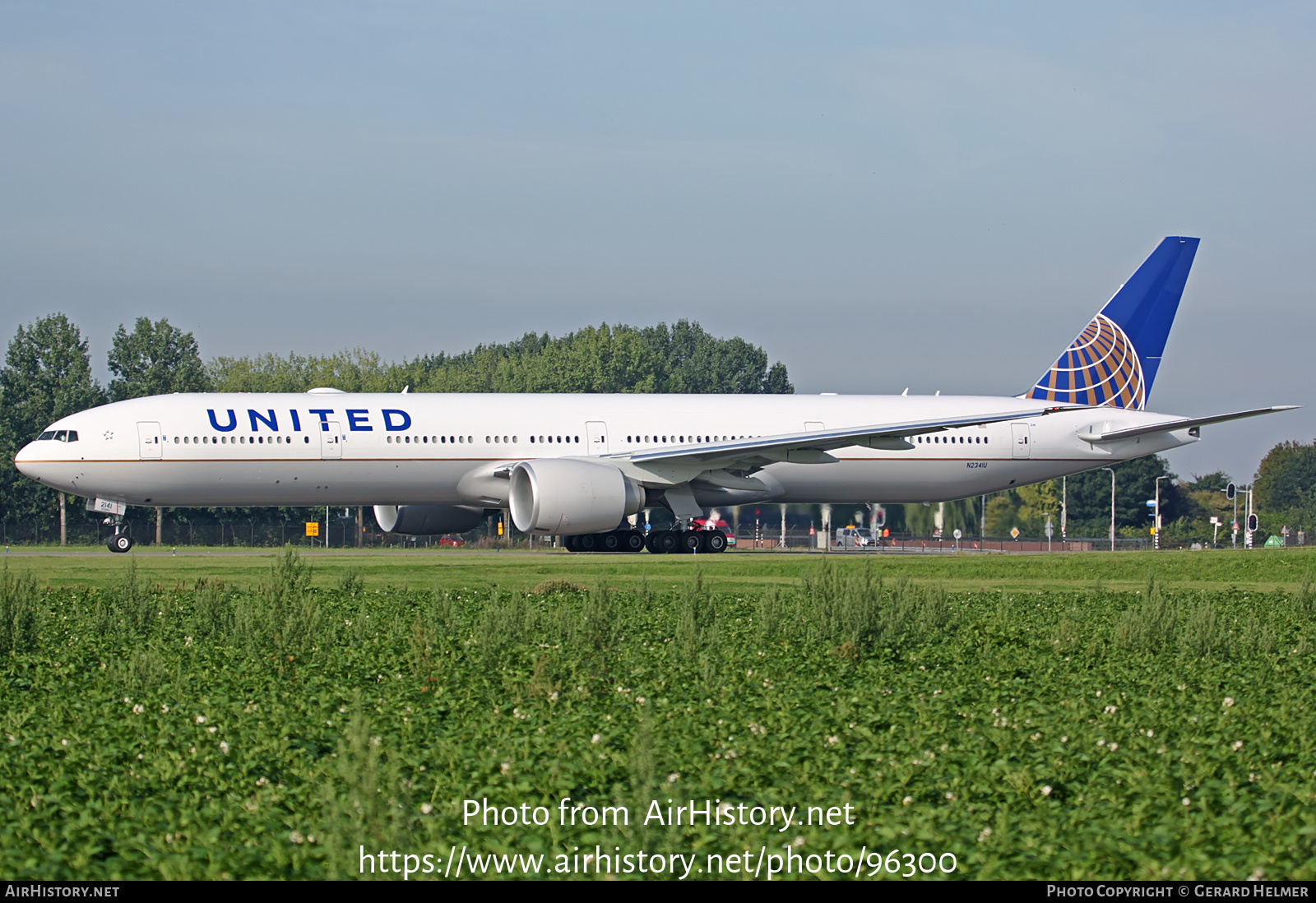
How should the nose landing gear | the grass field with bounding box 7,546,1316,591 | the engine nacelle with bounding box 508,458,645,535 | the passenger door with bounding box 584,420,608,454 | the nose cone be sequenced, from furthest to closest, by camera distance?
the passenger door with bounding box 584,420,608,454 < the nose landing gear < the nose cone < the engine nacelle with bounding box 508,458,645,535 < the grass field with bounding box 7,546,1316,591

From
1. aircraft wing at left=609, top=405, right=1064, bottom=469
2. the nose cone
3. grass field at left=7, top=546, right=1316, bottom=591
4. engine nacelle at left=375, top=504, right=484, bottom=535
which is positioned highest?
aircraft wing at left=609, top=405, right=1064, bottom=469

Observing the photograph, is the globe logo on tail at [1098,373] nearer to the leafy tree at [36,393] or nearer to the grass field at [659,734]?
the grass field at [659,734]

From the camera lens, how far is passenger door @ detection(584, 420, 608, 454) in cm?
3275

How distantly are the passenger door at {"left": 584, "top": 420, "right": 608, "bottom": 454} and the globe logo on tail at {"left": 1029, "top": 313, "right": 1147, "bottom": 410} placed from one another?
43.6ft

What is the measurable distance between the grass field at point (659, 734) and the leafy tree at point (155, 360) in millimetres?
58696

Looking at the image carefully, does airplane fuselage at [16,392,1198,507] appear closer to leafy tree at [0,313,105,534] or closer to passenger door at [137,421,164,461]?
passenger door at [137,421,164,461]

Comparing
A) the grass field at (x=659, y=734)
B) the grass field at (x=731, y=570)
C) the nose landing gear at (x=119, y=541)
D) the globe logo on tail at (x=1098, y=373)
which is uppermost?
the globe logo on tail at (x=1098, y=373)

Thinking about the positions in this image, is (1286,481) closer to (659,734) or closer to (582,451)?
(582,451)

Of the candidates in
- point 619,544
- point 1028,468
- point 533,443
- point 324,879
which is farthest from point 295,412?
point 324,879

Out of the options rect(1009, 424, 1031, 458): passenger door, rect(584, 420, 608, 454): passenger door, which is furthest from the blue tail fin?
rect(584, 420, 608, 454): passenger door

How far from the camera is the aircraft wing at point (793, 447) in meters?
30.6

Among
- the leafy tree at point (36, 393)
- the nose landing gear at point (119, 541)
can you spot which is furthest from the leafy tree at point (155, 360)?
the nose landing gear at point (119, 541)

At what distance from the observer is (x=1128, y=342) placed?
127 ft
